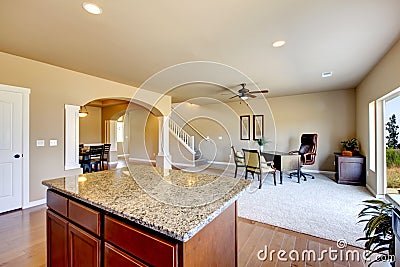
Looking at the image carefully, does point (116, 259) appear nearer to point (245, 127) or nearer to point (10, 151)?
point (10, 151)

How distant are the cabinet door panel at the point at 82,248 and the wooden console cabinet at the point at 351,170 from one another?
218 inches

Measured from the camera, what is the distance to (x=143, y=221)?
0.98 meters

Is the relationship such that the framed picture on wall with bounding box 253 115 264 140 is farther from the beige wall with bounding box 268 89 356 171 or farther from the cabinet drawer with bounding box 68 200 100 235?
the cabinet drawer with bounding box 68 200 100 235

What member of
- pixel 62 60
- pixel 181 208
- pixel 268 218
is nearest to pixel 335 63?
pixel 268 218

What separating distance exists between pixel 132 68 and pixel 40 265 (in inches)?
127

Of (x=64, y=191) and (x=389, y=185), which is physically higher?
(x=64, y=191)

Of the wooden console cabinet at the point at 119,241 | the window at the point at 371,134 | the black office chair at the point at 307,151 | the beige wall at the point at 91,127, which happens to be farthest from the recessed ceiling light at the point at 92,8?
the beige wall at the point at 91,127

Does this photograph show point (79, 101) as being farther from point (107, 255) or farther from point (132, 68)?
point (107, 255)

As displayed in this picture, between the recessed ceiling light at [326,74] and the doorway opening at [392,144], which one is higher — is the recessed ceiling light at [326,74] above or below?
above

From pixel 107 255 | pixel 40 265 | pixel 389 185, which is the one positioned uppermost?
pixel 107 255

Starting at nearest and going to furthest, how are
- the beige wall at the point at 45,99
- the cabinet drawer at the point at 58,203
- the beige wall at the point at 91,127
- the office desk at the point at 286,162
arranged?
the cabinet drawer at the point at 58,203, the beige wall at the point at 45,99, the office desk at the point at 286,162, the beige wall at the point at 91,127

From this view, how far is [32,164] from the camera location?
357 centimetres

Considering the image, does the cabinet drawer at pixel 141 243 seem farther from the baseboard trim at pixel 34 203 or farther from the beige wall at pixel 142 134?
the beige wall at pixel 142 134

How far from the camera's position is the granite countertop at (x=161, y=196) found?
97 centimetres
